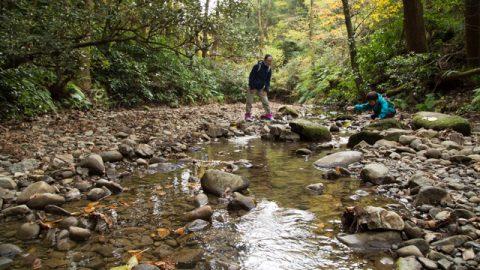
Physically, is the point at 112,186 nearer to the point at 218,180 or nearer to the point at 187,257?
the point at 218,180

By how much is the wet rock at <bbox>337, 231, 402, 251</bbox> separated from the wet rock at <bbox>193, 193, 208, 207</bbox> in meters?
1.64

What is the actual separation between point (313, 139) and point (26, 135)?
5.73 meters

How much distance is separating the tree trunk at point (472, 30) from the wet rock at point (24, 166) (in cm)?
1023

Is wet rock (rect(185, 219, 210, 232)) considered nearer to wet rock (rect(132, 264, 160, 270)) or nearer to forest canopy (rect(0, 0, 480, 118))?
wet rock (rect(132, 264, 160, 270))

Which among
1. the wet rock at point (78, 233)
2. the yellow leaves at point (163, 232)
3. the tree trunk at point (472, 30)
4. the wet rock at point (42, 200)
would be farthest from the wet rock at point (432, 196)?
the tree trunk at point (472, 30)

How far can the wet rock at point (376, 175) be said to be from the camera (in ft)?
15.6

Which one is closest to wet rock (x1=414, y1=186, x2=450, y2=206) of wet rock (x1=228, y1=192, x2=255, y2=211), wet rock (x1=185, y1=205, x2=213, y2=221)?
wet rock (x1=228, y1=192, x2=255, y2=211)

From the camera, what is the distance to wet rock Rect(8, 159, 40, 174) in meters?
5.16

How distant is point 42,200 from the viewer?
13.3 ft

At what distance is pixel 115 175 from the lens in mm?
5465

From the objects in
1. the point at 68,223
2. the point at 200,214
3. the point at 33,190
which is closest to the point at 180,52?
the point at 33,190

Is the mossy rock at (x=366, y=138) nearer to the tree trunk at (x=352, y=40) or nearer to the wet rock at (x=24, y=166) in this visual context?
the wet rock at (x=24, y=166)

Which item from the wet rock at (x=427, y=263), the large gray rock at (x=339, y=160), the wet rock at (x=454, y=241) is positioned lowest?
the wet rock at (x=427, y=263)

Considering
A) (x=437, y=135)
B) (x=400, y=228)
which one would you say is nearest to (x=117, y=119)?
(x=437, y=135)
